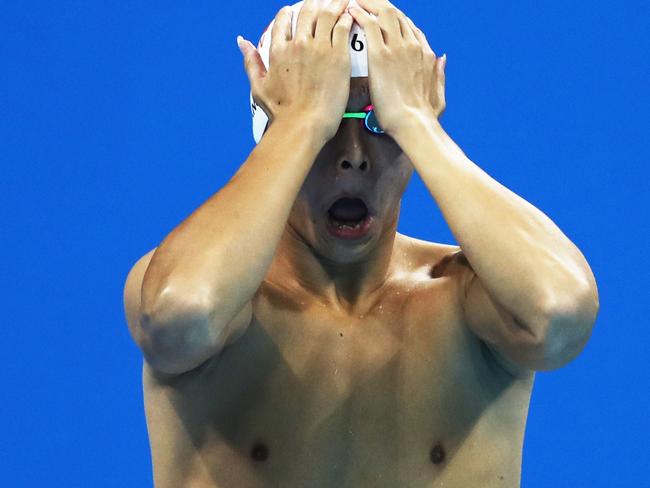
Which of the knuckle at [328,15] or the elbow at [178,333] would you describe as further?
the knuckle at [328,15]

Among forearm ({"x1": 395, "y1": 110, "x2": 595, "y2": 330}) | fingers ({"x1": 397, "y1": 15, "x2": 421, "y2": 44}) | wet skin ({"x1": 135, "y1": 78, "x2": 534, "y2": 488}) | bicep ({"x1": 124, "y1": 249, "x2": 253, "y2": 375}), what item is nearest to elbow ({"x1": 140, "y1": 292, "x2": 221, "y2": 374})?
bicep ({"x1": 124, "y1": 249, "x2": 253, "y2": 375})

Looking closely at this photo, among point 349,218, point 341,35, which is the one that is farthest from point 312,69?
point 349,218

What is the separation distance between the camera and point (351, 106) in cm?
175

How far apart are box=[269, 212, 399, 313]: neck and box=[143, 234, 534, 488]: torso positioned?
18 mm

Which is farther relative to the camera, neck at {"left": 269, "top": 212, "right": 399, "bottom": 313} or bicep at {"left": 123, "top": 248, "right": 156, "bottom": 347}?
neck at {"left": 269, "top": 212, "right": 399, "bottom": 313}

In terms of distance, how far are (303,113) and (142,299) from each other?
0.94 feet

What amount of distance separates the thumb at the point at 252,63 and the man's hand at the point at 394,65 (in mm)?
130

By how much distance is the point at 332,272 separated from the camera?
1.87 m

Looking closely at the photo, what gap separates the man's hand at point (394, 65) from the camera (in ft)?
5.64

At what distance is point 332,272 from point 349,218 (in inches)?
4.3

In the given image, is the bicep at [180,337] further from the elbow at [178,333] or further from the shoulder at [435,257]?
the shoulder at [435,257]

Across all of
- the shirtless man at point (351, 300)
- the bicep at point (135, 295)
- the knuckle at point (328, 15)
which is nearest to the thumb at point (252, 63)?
the shirtless man at point (351, 300)

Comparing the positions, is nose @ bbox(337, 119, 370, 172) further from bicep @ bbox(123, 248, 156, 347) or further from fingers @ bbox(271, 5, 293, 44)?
bicep @ bbox(123, 248, 156, 347)

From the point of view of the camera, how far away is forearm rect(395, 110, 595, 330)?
1619 millimetres
